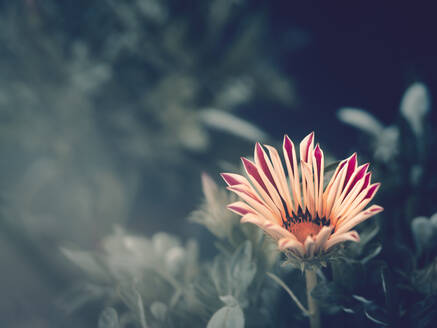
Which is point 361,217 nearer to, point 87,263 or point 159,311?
point 159,311

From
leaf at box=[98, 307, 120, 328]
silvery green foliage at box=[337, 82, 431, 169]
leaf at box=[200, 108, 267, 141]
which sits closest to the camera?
leaf at box=[98, 307, 120, 328]

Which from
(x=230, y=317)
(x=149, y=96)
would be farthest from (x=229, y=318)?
(x=149, y=96)

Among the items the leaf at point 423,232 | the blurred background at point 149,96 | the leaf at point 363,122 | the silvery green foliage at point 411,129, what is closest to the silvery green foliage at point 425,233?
the leaf at point 423,232

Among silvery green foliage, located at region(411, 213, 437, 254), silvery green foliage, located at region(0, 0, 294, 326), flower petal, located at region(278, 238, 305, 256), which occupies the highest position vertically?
silvery green foliage, located at region(0, 0, 294, 326)

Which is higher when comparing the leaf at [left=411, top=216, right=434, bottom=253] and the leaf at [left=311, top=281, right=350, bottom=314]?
the leaf at [left=411, top=216, right=434, bottom=253]

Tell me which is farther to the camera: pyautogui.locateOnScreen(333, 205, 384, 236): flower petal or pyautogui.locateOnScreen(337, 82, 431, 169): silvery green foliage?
pyautogui.locateOnScreen(337, 82, 431, 169): silvery green foliage

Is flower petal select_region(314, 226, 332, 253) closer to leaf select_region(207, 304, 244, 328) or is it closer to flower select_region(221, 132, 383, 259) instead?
flower select_region(221, 132, 383, 259)

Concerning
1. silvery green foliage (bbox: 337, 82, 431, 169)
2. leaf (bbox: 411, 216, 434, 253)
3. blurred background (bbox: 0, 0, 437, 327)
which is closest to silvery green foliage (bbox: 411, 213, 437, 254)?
leaf (bbox: 411, 216, 434, 253)

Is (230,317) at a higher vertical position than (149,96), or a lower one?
lower
